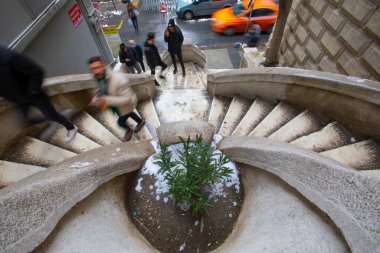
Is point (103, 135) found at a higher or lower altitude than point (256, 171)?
lower

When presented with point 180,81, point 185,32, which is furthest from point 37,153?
point 185,32

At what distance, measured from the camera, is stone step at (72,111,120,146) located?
3338 mm

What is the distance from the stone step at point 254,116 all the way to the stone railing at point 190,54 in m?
4.06

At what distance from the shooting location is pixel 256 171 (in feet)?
7.41

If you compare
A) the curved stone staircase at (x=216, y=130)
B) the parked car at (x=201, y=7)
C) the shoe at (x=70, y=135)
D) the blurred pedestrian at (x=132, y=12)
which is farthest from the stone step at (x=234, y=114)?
the parked car at (x=201, y=7)

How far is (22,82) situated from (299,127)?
4019 mm

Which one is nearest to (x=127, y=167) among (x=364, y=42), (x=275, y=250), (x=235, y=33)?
(x=275, y=250)

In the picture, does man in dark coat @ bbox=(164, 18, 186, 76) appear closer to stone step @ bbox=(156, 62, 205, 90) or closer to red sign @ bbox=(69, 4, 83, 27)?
stone step @ bbox=(156, 62, 205, 90)

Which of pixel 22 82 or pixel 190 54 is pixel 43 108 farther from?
pixel 190 54

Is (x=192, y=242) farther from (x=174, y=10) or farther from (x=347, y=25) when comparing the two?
(x=174, y=10)

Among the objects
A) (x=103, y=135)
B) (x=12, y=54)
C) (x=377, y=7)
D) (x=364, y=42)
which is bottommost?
(x=103, y=135)

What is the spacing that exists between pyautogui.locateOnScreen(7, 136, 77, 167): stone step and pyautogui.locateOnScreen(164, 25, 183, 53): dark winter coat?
11.8ft

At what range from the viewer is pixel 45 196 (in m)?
1.51

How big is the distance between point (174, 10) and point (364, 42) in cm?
1364
